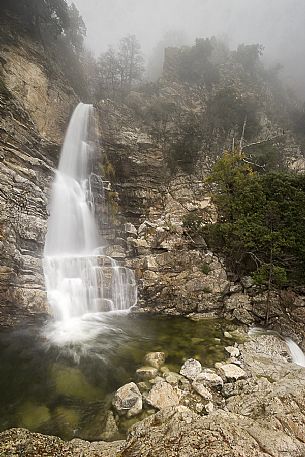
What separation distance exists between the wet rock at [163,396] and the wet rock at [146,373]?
1007mm

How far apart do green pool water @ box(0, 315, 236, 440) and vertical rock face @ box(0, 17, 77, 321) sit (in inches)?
97.2

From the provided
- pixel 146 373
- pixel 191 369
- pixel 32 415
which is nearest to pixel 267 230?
pixel 191 369

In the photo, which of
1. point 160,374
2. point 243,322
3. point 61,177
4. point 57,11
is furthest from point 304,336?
point 57,11

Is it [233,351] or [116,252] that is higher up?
[116,252]

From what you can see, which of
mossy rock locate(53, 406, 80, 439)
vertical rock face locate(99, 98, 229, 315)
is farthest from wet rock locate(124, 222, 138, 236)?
mossy rock locate(53, 406, 80, 439)

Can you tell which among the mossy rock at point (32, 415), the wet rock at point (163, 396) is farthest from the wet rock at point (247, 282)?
the mossy rock at point (32, 415)

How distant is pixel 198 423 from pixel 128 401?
3.96m

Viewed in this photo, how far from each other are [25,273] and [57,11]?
88.0ft

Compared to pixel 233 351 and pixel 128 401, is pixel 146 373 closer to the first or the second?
pixel 128 401

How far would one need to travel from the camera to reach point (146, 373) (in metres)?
10.1

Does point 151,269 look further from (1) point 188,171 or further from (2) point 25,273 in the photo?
(1) point 188,171

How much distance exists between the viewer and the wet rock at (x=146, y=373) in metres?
9.96

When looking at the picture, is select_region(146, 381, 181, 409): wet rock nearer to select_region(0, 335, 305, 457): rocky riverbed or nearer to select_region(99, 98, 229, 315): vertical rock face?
select_region(0, 335, 305, 457): rocky riverbed

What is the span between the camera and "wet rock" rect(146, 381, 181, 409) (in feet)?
26.8
